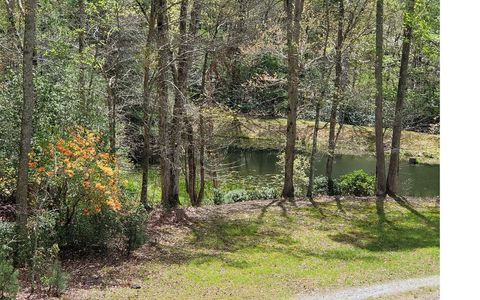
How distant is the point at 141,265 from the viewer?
11.7 metres

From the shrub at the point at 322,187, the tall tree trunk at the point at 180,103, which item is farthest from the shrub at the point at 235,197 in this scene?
the tall tree trunk at the point at 180,103

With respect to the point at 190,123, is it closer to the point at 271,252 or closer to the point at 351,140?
the point at 271,252

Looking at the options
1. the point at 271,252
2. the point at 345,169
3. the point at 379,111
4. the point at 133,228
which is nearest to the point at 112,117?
the point at 133,228

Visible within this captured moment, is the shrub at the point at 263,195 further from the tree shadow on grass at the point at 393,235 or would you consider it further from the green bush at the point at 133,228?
the green bush at the point at 133,228

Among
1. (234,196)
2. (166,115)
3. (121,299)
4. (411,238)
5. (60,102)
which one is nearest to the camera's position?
(121,299)

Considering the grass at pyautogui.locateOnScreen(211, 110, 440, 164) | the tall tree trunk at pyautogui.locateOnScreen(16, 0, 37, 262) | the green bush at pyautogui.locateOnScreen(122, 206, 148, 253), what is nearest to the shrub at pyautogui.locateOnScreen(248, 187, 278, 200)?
the green bush at pyautogui.locateOnScreen(122, 206, 148, 253)

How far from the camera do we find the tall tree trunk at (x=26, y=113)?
9906mm

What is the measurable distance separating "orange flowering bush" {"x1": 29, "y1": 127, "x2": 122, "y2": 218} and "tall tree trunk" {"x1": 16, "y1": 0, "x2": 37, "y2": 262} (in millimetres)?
355

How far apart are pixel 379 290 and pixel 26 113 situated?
24.9ft

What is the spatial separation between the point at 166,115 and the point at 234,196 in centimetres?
571

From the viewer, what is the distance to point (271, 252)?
13094mm

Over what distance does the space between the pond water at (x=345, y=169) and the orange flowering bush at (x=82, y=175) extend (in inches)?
501

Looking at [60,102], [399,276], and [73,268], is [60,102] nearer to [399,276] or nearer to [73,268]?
[73,268]
